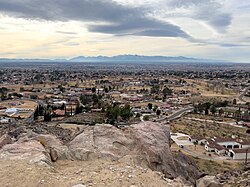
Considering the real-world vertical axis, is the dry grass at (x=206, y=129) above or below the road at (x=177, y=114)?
above

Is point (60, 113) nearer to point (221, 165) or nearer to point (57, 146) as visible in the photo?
point (221, 165)

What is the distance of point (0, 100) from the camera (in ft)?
333

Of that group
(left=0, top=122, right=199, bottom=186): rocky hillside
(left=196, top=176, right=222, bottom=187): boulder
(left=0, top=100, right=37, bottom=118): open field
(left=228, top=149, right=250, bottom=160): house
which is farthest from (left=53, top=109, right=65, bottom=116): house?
(left=196, top=176, right=222, bottom=187): boulder

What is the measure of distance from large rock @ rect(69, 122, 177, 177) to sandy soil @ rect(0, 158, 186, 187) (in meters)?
1.64

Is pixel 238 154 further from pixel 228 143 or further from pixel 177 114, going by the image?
pixel 177 114

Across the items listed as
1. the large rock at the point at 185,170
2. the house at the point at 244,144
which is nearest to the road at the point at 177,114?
the house at the point at 244,144

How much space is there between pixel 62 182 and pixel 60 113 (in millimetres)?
63852

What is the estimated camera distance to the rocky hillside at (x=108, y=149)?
615 inches

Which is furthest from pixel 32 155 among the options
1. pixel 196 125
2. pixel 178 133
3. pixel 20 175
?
pixel 196 125

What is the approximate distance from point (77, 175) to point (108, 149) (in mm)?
3600

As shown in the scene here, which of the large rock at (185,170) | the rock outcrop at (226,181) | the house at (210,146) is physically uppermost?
the rock outcrop at (226,181)

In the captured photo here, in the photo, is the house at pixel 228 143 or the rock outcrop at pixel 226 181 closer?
the rock outcrop at pixel 226 181

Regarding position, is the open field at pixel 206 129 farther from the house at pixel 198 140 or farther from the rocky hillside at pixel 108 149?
the rocky hillside at pixel 108 149

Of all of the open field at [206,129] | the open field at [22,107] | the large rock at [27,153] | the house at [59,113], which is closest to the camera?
the large rock at [27,153]
